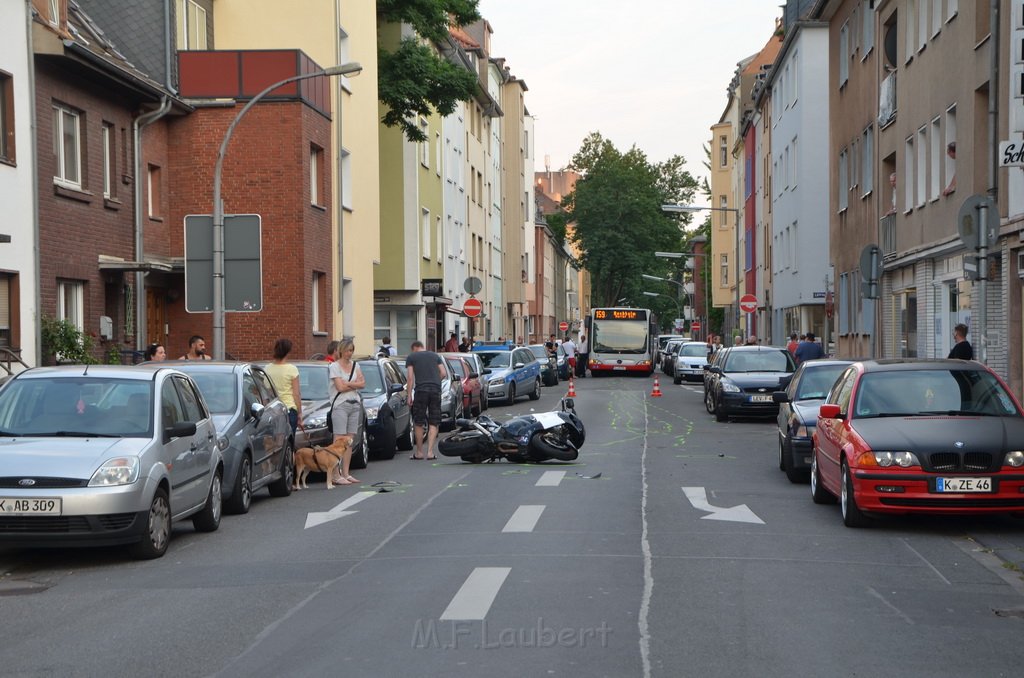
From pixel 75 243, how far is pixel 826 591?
16.8m

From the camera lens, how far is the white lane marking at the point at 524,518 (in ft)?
38.0

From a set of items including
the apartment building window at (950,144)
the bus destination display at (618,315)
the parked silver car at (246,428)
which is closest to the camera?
the parked silver car at (246,428)

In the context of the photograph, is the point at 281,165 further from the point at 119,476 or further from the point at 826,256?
the point at 826,256

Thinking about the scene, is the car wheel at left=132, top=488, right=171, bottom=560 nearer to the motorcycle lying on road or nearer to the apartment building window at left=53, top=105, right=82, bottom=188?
the motorcycle lying on road

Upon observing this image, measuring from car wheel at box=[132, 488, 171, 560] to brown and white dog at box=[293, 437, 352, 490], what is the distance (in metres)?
5.15

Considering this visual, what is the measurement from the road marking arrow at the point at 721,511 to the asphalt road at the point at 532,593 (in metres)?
0.06

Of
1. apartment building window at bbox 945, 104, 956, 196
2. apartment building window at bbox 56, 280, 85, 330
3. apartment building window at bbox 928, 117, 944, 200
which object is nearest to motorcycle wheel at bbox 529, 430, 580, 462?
apartment building window at bbox 56, 280, 85, 330

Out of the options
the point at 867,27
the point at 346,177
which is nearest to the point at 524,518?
the point at 346,177

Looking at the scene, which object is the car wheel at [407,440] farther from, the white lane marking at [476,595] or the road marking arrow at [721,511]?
the white lane marking at [476,595]

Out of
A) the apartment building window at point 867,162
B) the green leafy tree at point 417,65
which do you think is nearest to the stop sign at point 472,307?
the green leafy tree at point 417,65

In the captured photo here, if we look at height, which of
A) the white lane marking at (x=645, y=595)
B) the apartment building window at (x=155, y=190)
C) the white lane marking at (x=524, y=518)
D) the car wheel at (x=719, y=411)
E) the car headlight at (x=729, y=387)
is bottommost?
the car wheel at (x=719, y=411)

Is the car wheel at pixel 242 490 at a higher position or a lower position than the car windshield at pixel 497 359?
lower

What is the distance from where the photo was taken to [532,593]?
8.36 metres

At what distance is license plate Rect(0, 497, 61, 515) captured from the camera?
9.74 m
